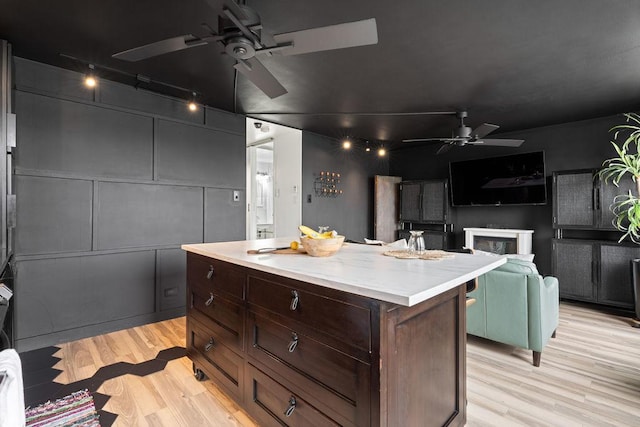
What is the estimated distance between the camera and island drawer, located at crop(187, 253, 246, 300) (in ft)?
5.98

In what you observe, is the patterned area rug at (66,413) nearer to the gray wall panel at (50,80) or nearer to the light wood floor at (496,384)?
the light wood floor at (496,384)

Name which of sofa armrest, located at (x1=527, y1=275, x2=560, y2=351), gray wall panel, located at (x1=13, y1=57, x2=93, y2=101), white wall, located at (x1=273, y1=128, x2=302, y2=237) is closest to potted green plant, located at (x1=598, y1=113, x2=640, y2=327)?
sofa armrest, located at (x1=527, y1=275, x2=560, y2=351)

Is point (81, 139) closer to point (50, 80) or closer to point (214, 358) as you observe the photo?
point (50, 80)

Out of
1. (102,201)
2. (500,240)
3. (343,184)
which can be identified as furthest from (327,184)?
(102,201)

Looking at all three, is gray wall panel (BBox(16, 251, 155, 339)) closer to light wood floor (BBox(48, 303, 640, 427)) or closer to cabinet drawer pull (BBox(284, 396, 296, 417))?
light wood floor (BBox(48, 303, 640, 427))

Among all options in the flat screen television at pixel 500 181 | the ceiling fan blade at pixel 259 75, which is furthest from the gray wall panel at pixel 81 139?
the flat screen television at pixel 500 181

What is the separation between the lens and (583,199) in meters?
4.21

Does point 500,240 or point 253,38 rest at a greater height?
point 253,38

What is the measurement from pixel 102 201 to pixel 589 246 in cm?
591

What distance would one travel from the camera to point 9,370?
0.78m

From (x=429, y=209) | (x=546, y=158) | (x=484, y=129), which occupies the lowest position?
(x=429, y=209)

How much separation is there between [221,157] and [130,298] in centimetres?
197

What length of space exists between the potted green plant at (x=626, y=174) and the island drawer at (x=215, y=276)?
3602 mm

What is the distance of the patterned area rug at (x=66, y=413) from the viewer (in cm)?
183
